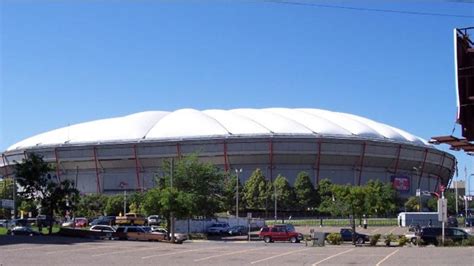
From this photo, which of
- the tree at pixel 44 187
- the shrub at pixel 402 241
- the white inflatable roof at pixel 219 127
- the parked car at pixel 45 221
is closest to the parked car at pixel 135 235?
the parked car at pixel 45 221

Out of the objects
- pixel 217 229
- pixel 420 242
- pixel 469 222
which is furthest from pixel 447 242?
pixel 469 222

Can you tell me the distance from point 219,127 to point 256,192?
1742 centimetres

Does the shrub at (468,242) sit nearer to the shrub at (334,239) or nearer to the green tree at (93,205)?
the shrub at (334,239)

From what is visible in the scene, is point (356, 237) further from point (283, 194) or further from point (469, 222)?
point (283, 194)

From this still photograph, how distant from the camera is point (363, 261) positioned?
27.0 m

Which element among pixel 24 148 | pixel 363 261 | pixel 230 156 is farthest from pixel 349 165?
pixel 363 261

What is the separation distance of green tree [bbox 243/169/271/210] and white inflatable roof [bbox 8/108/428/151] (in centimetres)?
883

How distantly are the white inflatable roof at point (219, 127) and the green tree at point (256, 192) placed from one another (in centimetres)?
883

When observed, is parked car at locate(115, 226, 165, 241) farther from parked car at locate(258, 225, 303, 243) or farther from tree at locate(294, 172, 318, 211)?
tree at locate(294, 172, 318, 211)

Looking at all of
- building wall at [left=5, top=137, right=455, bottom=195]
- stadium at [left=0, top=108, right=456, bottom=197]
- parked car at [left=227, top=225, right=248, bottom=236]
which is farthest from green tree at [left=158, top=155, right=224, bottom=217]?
stadium at [left=0, top=108, right=456, bottom=197]

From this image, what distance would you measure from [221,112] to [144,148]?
76.5 ft

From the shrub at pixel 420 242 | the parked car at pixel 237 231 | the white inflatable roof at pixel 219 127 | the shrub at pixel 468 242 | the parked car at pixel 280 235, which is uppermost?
the white inflatable roof at pixel 219 127

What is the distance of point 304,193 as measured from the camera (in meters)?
119

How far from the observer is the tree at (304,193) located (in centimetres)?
11925
